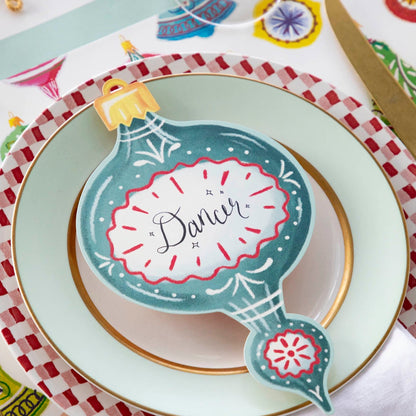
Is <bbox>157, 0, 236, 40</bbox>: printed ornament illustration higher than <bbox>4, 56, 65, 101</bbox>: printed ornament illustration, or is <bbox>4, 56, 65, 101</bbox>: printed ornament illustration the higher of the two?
<bbox>4, 56, 65, 101</bbox>: printed ornament illustration

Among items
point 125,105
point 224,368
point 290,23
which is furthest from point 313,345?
point 290,23

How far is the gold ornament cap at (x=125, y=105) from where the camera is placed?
0.49m

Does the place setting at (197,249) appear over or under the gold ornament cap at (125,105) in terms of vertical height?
under

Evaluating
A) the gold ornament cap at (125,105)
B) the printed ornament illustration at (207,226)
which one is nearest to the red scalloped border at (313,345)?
the printed ornament illustration at (207,226)

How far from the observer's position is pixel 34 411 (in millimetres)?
542

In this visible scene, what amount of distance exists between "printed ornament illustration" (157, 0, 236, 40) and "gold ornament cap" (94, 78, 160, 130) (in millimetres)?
200

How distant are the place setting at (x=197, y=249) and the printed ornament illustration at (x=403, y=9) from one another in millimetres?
266

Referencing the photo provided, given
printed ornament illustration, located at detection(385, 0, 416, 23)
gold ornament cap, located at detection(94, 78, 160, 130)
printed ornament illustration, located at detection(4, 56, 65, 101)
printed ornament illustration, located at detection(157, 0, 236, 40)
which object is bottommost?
printed ornament illustration, located at detection(385, 0, 416, 23)

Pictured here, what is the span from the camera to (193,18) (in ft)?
2.22

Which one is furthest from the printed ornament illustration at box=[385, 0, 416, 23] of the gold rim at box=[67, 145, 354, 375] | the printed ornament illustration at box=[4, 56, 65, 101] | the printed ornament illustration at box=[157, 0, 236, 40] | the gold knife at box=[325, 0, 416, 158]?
the printed ornament illustration at box=[4, 56, 65, 101]

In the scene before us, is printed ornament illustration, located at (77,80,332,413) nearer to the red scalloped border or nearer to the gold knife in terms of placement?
the red scalloped border

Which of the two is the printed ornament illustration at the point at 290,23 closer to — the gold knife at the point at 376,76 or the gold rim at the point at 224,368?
the gold knife at the point at 376,76

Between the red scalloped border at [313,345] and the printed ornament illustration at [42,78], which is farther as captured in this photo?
the printed ornament illustration at [42,78]

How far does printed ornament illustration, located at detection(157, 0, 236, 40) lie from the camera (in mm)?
671
